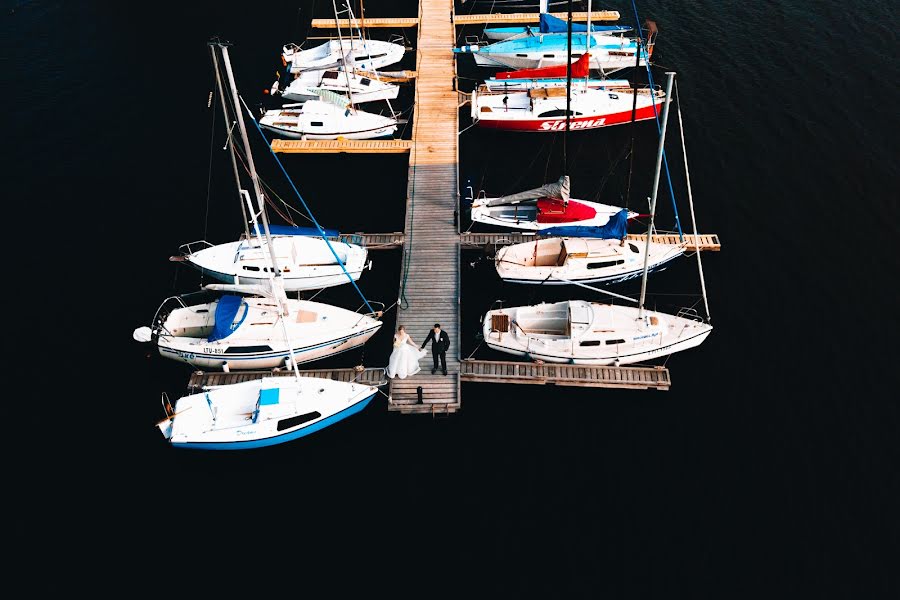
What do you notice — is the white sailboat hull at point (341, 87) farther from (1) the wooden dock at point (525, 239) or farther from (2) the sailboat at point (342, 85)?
(1) the wooden dock at point (525, 239)

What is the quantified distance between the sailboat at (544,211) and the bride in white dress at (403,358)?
11.3 meters

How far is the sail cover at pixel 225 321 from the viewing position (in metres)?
29.7

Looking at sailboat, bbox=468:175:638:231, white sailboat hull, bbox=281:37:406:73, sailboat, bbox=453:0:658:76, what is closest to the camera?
sailboat, bbox=468:175:638:231

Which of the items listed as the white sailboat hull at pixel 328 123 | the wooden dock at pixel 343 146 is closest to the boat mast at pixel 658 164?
the wooden dock at pixel 343 146

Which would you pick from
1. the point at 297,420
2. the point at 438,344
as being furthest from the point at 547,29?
the point at 297,420

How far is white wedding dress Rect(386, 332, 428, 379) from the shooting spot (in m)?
26.9

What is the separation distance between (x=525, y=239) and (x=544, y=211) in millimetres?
1766

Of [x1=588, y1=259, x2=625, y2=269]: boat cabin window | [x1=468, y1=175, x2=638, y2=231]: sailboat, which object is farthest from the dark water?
[x1=468, y1=175, x2=638, y2=231]: sailboat

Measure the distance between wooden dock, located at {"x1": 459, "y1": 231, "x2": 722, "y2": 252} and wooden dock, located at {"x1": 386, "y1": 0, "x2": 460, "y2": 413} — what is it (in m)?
0.90

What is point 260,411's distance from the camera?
1082 inches

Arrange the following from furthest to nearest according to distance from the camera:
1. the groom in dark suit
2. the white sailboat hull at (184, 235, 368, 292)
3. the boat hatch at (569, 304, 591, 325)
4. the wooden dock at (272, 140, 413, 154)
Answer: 1. the wooden dock at (272, 140, 413, 154)
2. the white sailboat hull at (184, 235, 368, 292)
3. the boat hatch at (569, 304, 591, 325)
4. the groom in dark suit

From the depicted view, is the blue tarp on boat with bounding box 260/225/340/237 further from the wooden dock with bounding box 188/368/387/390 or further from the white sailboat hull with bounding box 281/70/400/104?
the white sailboat hull with bounding box 281/70/400/104

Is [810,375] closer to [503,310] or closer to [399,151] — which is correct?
[503,310]

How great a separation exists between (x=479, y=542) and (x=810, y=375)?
17.2 m
